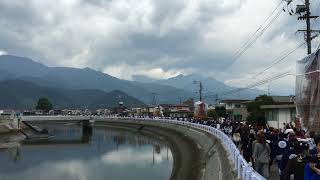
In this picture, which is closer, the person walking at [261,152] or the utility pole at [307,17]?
the person walking at [261,152]

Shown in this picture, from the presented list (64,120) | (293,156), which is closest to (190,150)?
(293,156)

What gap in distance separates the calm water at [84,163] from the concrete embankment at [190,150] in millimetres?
1732

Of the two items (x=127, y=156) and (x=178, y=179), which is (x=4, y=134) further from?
(x=178, y=179)

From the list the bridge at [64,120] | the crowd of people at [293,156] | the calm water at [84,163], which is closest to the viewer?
the crowd of people at [293,156]

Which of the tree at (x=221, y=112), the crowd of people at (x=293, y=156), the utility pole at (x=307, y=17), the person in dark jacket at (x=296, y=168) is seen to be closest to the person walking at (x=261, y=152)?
the crowd of people at (x=293, y=156)

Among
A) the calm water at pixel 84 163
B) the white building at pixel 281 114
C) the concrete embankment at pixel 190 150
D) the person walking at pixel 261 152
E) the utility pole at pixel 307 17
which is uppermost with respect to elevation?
the utility pole at pixel 307 17

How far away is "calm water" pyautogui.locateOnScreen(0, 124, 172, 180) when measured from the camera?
4000cm

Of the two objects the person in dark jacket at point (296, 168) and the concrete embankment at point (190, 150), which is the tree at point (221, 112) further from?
the person in dark jacket at point (296, 168)

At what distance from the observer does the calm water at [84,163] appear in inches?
1575

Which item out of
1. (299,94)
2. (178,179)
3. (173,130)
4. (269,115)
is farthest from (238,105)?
(299,94)

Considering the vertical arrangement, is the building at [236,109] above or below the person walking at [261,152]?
above

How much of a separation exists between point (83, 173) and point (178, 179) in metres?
13.2

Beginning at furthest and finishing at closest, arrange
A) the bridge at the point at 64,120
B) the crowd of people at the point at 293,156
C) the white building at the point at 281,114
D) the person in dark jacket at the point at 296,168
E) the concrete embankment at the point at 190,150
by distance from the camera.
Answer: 1. the bridge at the point at 64,120
2. the white building at the point at 281,114
3. the concrete embankment at the point at 190,150
4. the person in dark jacket at the point at 296,168
5. the crowd of people at the point at 293,156

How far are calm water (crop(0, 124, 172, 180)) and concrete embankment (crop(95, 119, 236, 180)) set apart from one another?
1732 mm
